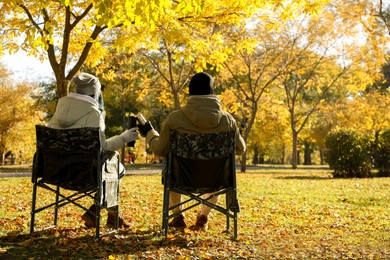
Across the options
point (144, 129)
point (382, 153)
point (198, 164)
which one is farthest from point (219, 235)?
point (382, 153)

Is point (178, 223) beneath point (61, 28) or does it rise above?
beneath

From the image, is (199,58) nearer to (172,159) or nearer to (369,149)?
(172,159)

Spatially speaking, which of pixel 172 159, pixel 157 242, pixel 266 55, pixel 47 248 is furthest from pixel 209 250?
pixel 266 55

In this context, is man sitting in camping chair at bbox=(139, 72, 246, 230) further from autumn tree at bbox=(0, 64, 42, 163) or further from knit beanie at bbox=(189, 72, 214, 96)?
autumn tree at bbox=(0, 64, 42, 163)

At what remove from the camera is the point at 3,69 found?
32781 millimetres

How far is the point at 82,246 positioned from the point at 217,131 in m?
1.70

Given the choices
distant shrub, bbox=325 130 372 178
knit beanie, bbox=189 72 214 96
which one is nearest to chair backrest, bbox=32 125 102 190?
knit beanie, bbox=189 72 214 96

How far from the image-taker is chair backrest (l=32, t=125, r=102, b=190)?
4.54 metres

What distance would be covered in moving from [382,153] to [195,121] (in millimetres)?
16384

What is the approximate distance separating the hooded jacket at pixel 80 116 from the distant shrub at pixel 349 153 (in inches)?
583

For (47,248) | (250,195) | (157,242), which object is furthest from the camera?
(250,195)

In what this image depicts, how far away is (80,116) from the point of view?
483cm

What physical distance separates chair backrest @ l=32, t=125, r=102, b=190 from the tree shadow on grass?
533 mm

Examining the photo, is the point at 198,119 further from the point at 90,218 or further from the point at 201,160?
the point at 90,218
